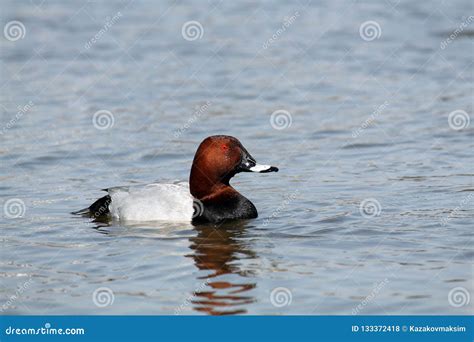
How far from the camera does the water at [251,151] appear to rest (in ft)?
28.0

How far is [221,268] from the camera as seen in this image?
29.6 feet

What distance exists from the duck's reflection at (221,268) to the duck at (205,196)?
0.65 feet

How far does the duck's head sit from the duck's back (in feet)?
0.73

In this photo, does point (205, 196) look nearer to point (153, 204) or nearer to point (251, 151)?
point (153, 204)

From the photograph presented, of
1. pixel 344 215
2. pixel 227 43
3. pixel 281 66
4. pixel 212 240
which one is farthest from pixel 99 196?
pixel 227 43

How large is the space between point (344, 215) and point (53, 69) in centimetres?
915

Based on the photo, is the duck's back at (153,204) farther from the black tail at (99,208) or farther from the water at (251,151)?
the water at (251,151)

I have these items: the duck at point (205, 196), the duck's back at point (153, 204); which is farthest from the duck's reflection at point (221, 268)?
the duck's back at point (153, 204)

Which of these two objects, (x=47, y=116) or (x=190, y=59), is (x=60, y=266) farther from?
(x=190, y=59)

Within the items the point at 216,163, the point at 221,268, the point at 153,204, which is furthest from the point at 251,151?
the point at 221,268

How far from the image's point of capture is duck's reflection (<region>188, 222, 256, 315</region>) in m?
8.02

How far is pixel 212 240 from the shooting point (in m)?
10.0

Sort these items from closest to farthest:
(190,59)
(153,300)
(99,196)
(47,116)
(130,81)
Result: (153,300) < (99,196) < (47,116) < (130,81) < (190,59)

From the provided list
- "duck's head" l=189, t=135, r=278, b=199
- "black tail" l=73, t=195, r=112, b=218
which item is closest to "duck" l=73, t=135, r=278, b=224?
"duck's head" l=189, t=135, r=278, b=199
